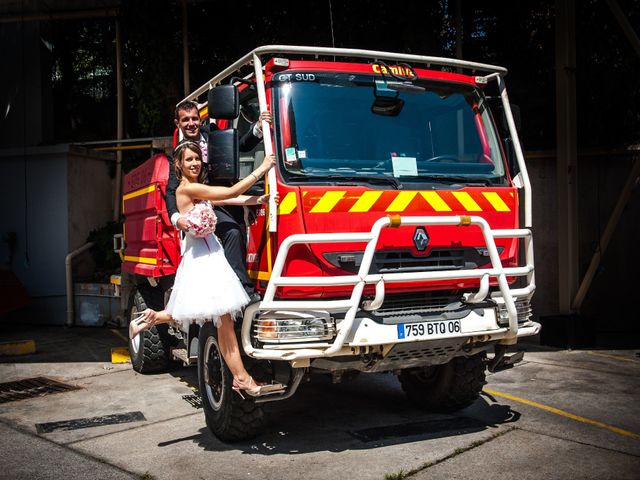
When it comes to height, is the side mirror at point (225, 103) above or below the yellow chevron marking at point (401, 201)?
above

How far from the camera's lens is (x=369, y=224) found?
4539 millimetres

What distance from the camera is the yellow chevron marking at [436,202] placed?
15.5 ft

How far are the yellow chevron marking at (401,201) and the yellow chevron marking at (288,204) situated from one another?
0.66 m

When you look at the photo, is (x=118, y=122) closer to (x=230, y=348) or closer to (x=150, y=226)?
(x=150, y=226)

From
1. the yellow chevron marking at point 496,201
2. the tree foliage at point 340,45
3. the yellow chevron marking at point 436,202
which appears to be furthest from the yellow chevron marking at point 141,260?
the tree foliage at point 340,45

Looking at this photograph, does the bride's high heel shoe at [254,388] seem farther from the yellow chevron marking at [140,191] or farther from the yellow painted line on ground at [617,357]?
the yellow painted line on ground at [617,357]

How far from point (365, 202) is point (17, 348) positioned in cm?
610

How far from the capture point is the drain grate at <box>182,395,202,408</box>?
6060 millimetres

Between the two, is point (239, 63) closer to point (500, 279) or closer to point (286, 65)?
point (286, 65)

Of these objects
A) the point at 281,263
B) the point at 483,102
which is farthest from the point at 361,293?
the point at 483,102

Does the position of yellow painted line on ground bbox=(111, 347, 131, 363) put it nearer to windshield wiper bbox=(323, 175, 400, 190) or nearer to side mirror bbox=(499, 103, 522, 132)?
windshield wiper bbox=(323, 175, 400, 190)

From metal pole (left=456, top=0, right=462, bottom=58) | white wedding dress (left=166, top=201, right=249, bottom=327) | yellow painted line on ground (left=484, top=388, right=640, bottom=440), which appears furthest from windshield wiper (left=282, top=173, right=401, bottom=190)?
metal pole (left=456, top=0, right=462, bottom=58)

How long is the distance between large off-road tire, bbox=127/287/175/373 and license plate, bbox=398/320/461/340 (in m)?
3.57

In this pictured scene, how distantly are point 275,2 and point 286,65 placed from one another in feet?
24.1
